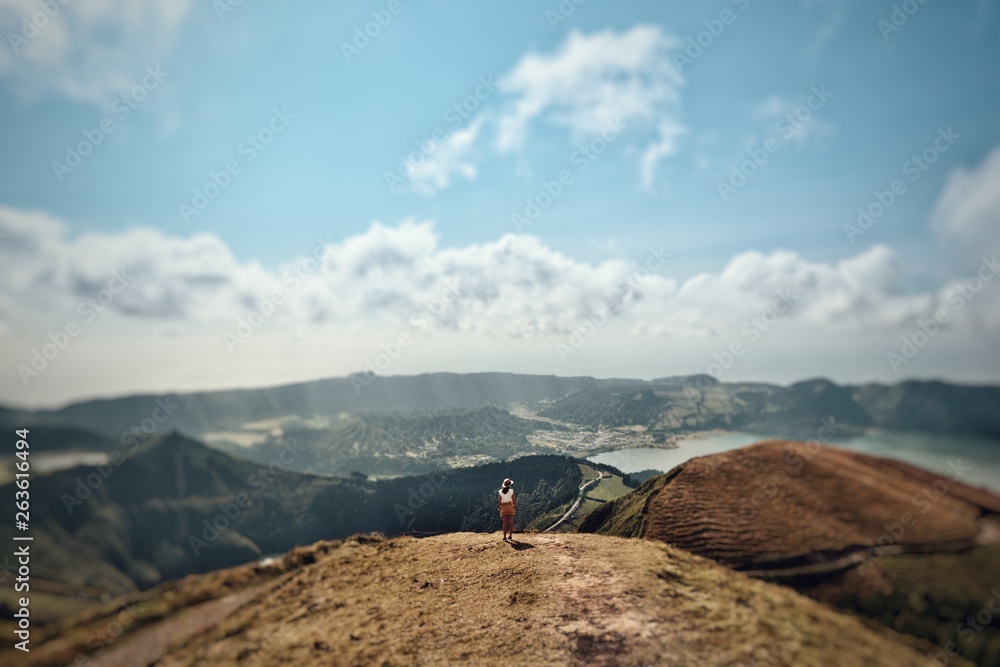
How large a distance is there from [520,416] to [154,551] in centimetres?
2186

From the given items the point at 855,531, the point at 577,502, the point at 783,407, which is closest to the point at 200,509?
the point at 577,502

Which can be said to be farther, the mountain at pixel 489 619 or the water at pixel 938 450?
the water at pixel 938 450

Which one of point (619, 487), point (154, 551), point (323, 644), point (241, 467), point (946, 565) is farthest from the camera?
point (619, 487)

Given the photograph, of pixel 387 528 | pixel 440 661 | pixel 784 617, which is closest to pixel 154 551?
pixel 440 661

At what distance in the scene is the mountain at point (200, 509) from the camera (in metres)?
12.3

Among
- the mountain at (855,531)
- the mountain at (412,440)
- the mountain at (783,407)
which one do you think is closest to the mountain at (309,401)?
the mountain at (412,440)

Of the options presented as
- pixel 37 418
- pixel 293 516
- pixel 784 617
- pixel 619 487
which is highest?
pixel 37 418

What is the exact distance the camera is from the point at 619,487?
78.8 feet

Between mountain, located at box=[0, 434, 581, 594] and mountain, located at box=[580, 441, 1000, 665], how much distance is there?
13.0m

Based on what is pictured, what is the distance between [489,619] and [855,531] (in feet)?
29.1

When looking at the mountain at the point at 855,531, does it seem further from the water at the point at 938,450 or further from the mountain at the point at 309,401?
the mountain at the point at 309,401

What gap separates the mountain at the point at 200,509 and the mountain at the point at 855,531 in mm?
12953

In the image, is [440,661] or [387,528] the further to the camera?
[387,528]

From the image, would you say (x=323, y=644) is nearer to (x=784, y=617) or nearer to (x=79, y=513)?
(x=79, y=513)
